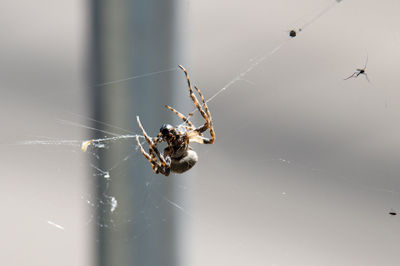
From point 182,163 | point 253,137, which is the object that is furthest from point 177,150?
point 253,137

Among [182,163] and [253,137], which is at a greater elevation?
[253,137]

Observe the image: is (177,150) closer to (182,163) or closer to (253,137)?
(182,163)

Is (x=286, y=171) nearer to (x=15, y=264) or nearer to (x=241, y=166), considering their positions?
(x=241, y=166)

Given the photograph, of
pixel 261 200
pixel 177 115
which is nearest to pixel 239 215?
pixel 261 200

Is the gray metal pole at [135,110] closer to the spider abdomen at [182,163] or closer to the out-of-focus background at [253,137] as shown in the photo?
the spider abdomen at [182,163]

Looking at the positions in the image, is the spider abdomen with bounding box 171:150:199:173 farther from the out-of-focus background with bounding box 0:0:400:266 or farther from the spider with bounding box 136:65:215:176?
the out-of-focus background with bounding box 0:0:400:266

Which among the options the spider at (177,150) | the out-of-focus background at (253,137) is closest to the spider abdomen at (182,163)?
the spider at (177,150)

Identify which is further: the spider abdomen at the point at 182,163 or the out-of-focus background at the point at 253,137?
the out-of-focus background at the point at 253,137
